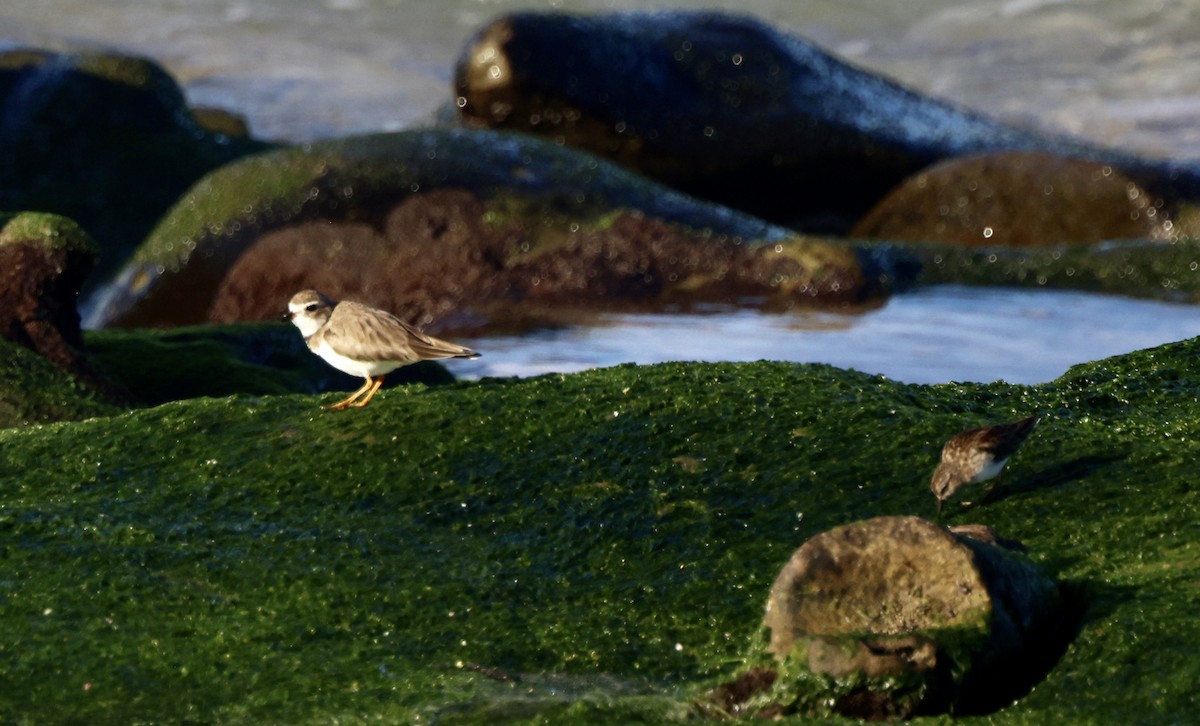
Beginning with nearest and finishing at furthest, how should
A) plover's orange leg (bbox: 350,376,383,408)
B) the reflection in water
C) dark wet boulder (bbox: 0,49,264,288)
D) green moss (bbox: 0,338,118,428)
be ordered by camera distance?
plover's orange leg (bbox: 350,376,383,408) < green moss (bbox: 0,338,118,428) < the reflection in water < dark wet boulder (bbox: 0,49,264,288)

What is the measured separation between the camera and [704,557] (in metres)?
4.87

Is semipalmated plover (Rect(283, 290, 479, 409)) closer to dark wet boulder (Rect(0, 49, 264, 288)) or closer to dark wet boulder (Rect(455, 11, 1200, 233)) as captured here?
dark wet boulder (Rect(0, 49, 264, 288))

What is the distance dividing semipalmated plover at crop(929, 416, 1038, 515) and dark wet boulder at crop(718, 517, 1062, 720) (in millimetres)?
777

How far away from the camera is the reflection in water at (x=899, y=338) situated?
9.26 meters

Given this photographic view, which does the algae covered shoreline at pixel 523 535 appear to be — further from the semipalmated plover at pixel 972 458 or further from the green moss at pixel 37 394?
the green moss at pixel 37 394

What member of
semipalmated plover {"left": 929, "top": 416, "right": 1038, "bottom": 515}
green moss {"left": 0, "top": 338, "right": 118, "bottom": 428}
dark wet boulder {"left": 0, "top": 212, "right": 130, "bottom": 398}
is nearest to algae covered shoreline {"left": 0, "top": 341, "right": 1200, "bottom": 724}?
semipalmated plover {"left": 929, "top": 416, "right": 1038, "bottom": 515}

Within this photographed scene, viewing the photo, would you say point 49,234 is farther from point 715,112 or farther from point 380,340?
point 715,112

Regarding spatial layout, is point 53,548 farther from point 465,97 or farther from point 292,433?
point 465,97

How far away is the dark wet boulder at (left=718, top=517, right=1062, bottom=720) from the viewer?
3797mm

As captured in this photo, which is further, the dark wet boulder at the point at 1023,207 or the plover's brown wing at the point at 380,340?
the dark wet boulder at the point at 1023,207

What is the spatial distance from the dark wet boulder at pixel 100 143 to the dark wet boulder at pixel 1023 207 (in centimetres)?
619

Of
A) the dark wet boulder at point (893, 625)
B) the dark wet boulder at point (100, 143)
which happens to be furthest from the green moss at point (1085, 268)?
the dark wet boulder at point (893, 625)

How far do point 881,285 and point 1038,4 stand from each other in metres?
21.9

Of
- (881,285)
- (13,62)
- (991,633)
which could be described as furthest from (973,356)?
(13,62)
